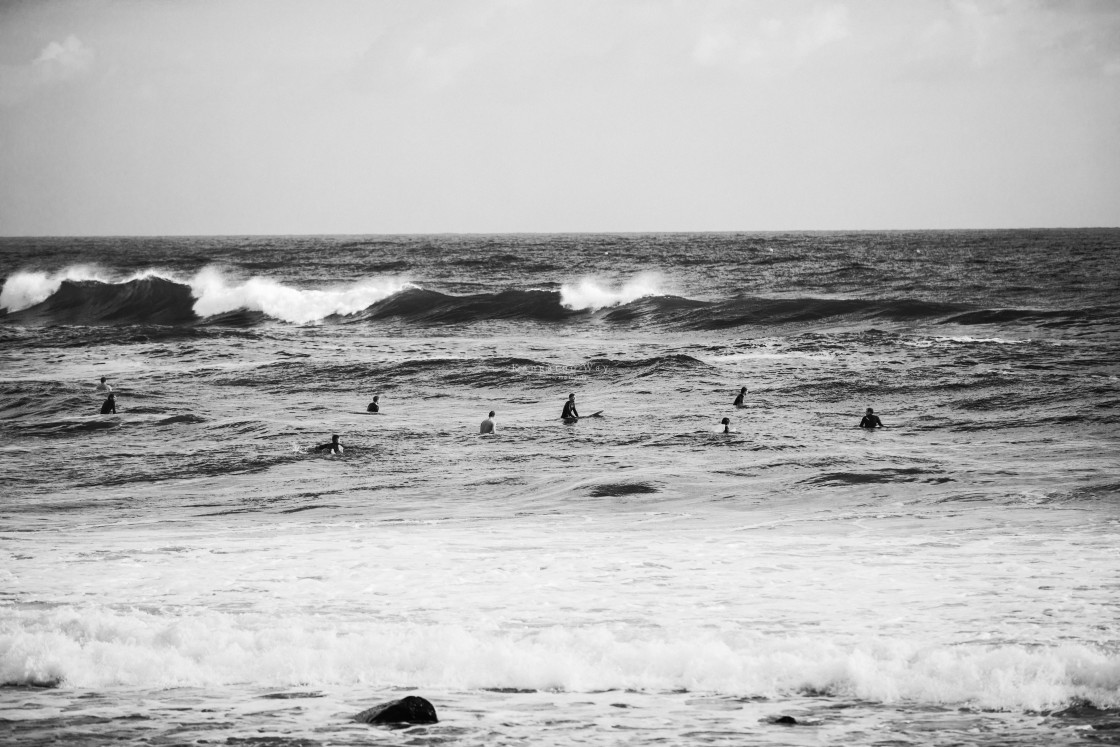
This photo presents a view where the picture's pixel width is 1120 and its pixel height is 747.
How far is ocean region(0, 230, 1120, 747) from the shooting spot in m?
7.14

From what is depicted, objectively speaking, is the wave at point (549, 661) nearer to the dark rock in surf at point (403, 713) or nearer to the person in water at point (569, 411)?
the dark rock in surf at point (403, 713)

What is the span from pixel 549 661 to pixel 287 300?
46628 millimetres

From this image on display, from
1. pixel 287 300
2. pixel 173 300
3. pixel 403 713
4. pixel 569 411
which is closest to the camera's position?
pixel 403 713

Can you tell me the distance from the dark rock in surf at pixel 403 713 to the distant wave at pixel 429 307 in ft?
115

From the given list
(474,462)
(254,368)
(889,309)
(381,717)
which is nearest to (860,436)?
(474,462)

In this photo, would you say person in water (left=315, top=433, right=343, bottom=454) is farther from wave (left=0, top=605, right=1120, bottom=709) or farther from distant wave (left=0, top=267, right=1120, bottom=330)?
distant wave (left=0, top=267, right=1120, bottom=330)

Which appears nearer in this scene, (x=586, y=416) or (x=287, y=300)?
(x=586, y=416)

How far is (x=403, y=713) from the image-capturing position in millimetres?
6648

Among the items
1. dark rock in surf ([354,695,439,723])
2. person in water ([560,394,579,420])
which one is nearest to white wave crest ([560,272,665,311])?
person in water ([560,394,579,420])

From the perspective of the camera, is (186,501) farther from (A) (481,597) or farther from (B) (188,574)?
(A) (481,597)

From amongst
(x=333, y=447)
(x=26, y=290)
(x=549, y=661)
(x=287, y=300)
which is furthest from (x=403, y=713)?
(x=26, y=290)

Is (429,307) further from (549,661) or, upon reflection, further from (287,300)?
(549,661)

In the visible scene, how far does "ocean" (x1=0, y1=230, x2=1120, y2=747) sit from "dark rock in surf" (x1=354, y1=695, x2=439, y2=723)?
4.5 inches

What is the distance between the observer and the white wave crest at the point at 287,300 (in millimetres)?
50656
